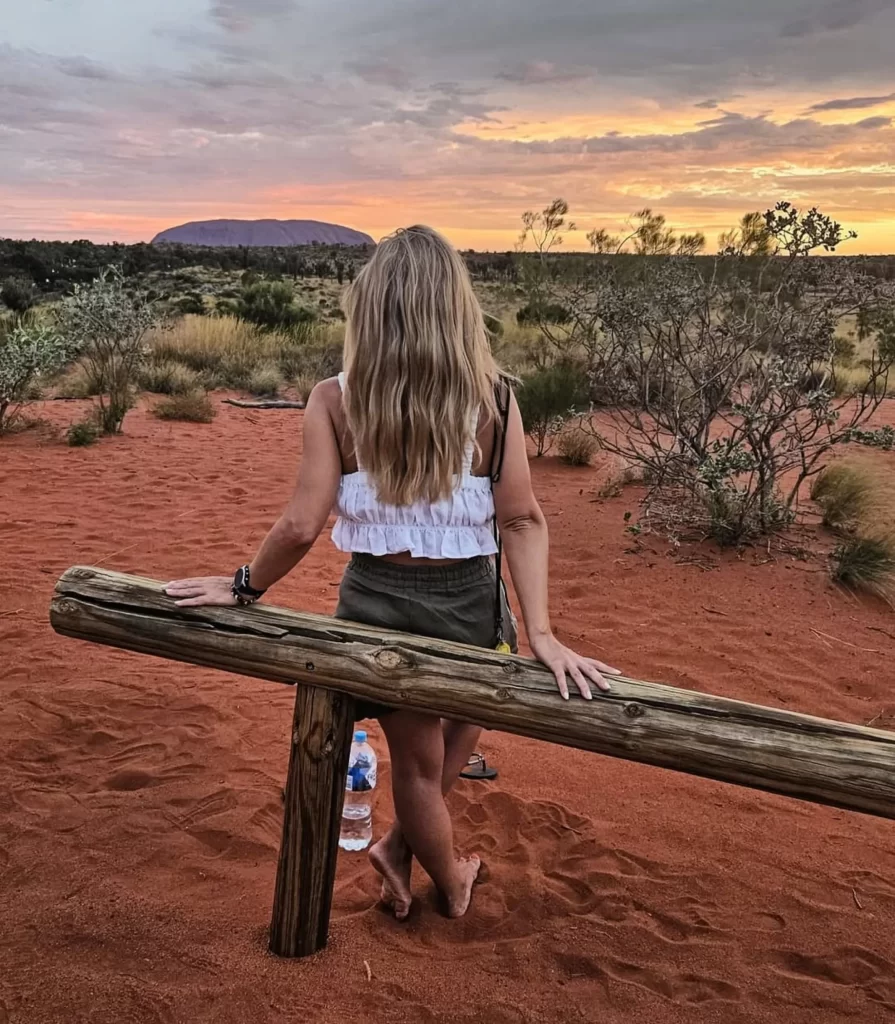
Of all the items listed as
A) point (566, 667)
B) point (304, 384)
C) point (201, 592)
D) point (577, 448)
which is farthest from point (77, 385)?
point (566, 667)

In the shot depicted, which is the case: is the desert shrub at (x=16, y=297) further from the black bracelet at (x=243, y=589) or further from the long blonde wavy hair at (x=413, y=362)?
the long blonde wavy hair at (x=413, y=362)

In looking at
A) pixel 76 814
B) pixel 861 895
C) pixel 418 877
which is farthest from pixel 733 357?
pixel 76 814

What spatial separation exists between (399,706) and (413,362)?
0.79 metres

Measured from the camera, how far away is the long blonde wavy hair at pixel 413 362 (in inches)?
79.1

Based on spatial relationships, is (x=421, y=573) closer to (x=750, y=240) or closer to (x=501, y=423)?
(x=501, y=423)

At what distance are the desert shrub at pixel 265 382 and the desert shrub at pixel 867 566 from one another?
30.0 feet

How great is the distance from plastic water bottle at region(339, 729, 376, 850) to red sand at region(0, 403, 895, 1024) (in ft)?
0.23

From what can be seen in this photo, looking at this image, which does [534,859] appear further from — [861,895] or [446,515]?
[446,515]

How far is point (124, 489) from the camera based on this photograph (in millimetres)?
7957

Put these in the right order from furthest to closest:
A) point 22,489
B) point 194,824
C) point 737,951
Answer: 1. point 22,489
2. point 194,824
3. point 737,951

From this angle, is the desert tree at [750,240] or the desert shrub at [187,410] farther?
the desert shrub at [187,410]

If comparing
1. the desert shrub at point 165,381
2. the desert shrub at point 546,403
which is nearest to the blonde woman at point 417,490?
the desert shrub at point 546,403

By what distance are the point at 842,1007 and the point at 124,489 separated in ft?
22.6

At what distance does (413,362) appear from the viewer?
6.63ft
